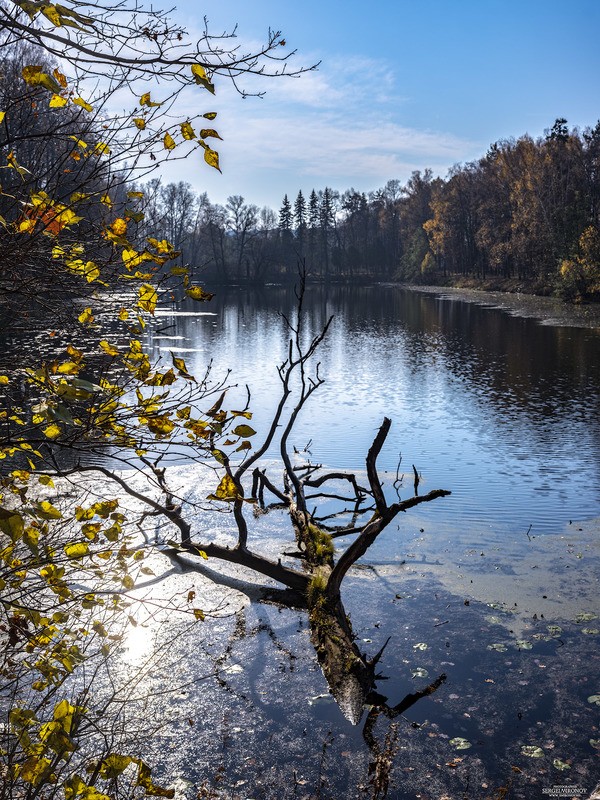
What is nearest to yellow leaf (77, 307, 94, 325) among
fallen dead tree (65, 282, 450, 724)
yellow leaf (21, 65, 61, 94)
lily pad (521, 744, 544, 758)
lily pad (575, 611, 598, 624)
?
yellow leaf (21, 65, 61, 94)

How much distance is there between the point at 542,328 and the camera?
1634 inches

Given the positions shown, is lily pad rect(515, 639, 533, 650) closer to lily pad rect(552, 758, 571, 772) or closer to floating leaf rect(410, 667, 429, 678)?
floating leaf rect(410, 667, 429, 678)

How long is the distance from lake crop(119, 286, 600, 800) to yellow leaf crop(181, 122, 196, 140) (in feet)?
15.8

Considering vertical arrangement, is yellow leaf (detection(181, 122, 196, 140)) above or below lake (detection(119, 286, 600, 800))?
above

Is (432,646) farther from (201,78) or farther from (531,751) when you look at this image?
(201,78)

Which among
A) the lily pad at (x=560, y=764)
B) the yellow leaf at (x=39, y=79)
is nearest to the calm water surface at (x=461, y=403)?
the yellow leaf at (x=39, y=79)

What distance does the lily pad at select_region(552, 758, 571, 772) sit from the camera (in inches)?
244

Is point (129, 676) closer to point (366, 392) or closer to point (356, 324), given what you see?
point (366, 392)

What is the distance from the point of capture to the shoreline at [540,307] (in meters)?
45.1

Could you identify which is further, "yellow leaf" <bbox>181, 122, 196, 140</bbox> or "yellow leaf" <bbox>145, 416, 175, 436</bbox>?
"yellow leaf" <bbox>145, 416, 175, 436</bbox>

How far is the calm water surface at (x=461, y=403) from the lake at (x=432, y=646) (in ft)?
0.29

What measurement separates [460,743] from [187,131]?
19.0 ft

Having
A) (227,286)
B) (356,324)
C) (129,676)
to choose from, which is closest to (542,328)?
(356,324)

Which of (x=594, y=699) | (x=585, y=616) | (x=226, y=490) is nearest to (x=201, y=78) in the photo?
(x=226, y=490)
